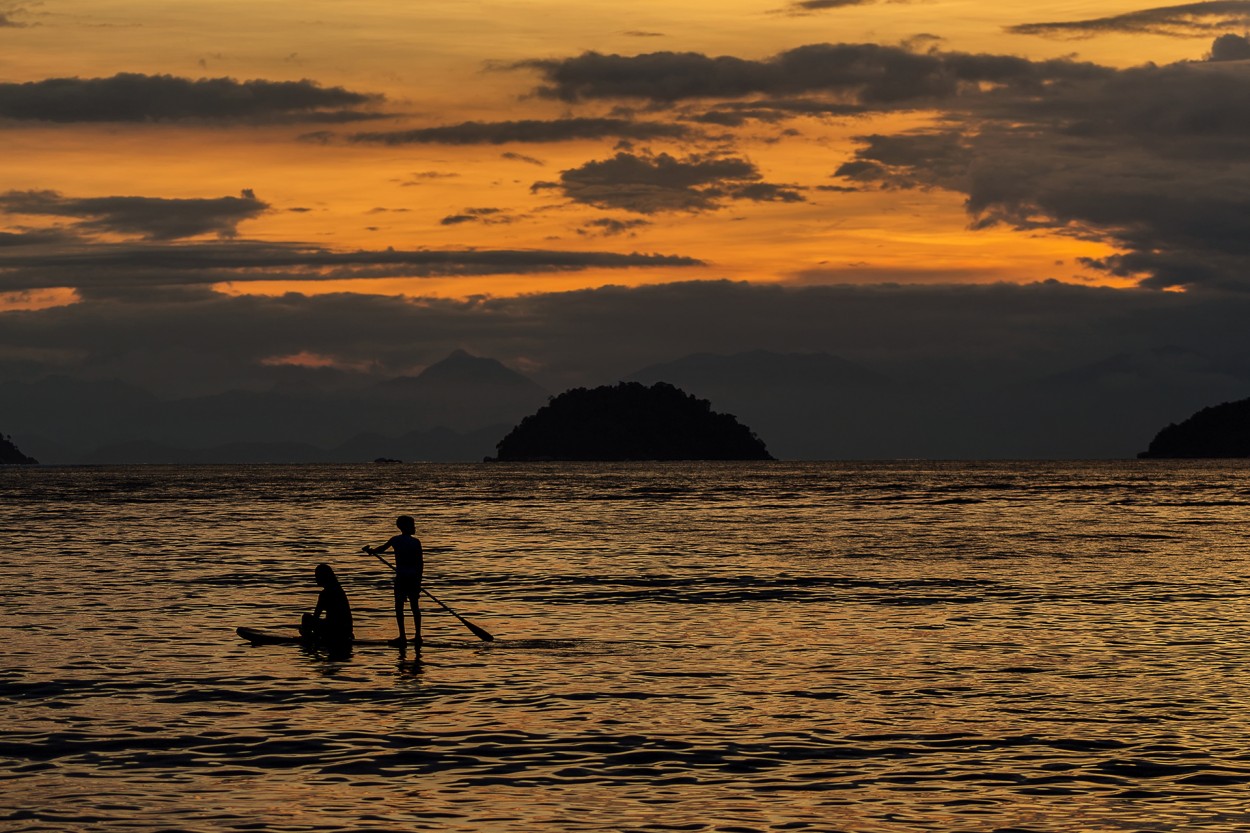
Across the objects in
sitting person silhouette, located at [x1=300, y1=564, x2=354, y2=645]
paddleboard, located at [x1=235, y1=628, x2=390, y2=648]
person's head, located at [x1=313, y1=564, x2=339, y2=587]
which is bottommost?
paddleboard, located at [x1=235, y1=628, x2=390, y2=648]

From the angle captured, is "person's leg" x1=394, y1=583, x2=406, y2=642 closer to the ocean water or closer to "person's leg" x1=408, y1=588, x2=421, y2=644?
"person's leg" x1=408, y1=588, x2=421, y2=644

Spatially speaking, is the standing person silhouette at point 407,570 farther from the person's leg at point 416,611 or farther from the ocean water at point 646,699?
the ocean water at point 646,699

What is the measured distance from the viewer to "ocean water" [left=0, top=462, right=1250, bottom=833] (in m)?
17.3

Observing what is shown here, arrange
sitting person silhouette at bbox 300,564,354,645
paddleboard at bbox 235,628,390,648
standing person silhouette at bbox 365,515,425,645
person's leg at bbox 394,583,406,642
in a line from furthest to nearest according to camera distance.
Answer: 1. paddleboard at bbox 235,628,390,648
2. person's leg at bbox 394,583,406,642
3. sitting person silhouette at bbox 300,564,354,645
4. standing person silhouette at bbox 365,515,425,645

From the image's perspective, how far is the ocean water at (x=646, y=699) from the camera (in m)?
17.3

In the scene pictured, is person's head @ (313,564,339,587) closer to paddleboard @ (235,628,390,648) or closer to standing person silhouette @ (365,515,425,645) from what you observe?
standing person silhouette @ (365,515,425,645)

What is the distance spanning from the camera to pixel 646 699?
2441cm

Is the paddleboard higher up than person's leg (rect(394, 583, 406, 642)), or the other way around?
person's leg (rect(394, 583, 406, 642))

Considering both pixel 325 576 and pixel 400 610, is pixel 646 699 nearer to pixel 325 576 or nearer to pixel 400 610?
pixel 400 610

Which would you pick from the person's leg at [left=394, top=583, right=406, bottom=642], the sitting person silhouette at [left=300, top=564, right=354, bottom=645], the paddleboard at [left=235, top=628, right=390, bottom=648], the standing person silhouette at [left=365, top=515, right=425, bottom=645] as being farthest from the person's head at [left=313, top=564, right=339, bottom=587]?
the paddleboard at [left=235, top=628, right=390, bottom=648]

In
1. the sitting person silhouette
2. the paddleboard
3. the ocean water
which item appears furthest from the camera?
the paddleboard

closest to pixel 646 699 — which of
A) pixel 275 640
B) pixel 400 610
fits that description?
pixel 400 610

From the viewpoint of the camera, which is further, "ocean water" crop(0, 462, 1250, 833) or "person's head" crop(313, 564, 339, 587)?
"person's head" crop(313, 564, 339, 587)

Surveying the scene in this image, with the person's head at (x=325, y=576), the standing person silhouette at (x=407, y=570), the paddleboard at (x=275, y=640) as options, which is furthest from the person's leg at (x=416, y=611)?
the person's head at (x=325, y=576)
